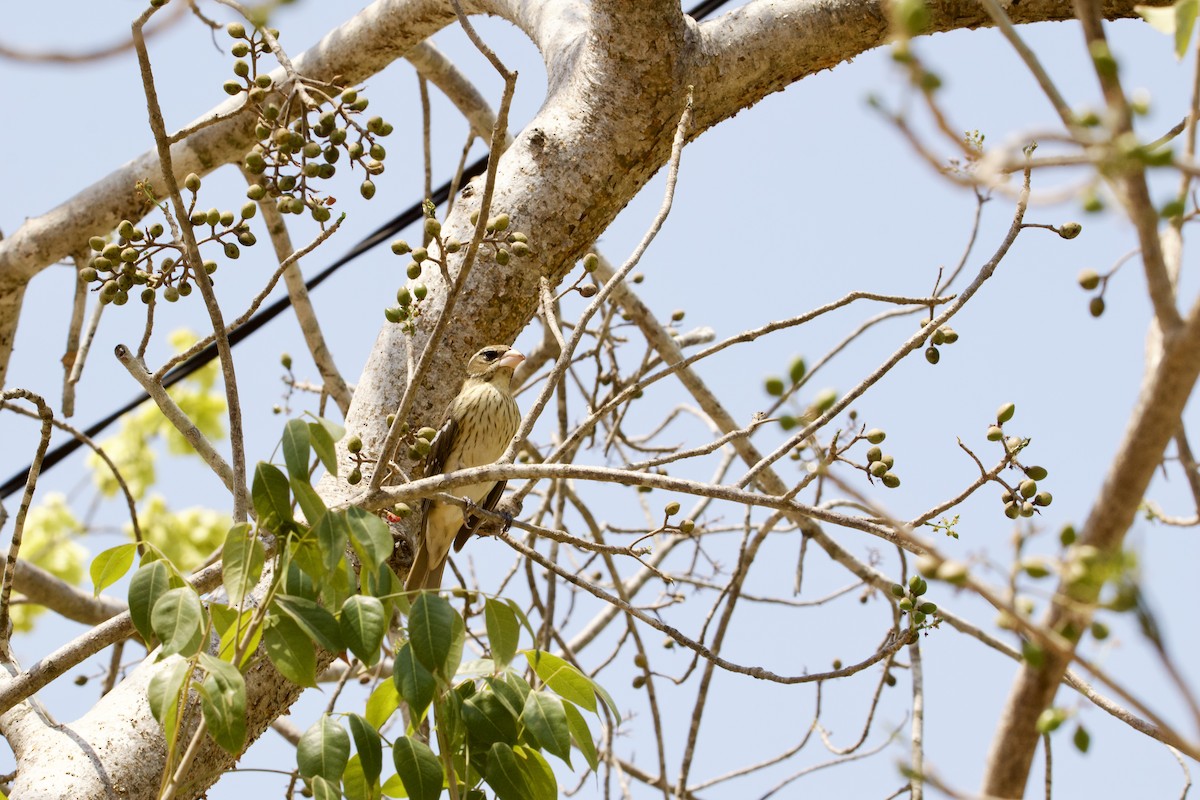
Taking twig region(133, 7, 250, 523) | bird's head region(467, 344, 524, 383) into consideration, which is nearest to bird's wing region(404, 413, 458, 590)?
bird's head region(467, 344, 524, 383)

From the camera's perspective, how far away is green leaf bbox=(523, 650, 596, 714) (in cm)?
251

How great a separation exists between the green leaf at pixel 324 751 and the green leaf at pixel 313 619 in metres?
0.18

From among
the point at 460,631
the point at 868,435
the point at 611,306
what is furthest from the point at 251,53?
the point at 611,306

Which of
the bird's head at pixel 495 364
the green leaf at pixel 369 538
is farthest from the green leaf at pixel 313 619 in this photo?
the bird's head at pixel 495 364

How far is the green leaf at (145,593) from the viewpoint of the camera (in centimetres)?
221

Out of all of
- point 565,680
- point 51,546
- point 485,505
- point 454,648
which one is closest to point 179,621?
point 454,648

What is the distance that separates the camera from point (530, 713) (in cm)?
232

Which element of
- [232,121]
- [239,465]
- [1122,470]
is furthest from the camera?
[232,121]

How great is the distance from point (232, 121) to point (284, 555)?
8.63ft

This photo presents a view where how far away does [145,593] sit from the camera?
2.21 metres

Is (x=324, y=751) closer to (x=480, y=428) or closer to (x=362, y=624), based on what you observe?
(x=362, y=624)

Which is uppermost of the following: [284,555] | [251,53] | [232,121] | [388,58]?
[388,58]

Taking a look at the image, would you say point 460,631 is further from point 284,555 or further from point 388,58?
point 388,58

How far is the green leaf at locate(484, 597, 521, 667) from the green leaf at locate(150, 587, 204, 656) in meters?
0.51
